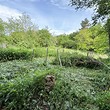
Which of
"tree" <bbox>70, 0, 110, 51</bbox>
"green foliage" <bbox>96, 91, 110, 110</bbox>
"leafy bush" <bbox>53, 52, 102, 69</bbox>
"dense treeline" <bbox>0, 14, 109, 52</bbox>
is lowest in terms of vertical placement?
"leafy bush" <bbox>53, 52, 102, 69</bbox>

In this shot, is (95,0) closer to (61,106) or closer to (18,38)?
(61,106)

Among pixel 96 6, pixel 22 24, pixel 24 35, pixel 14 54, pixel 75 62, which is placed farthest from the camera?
pixel 22 24

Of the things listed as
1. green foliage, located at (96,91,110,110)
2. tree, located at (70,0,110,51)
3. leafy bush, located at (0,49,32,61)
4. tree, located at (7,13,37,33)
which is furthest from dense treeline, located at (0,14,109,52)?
green foliage, located at (96,91,110,110)

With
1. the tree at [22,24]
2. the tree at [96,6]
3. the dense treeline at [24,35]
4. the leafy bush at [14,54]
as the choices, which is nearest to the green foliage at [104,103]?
the tree at [96,6]

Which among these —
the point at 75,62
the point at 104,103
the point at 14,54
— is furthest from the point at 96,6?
the point at 104,103

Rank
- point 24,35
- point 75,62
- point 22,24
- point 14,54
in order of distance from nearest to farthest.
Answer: point 75,62 < point 14,54 < point 24,35 < point 22,24

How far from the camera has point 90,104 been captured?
4.54 m

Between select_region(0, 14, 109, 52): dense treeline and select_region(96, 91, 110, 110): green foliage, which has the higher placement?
select_region(0, 14, 109, 52): dense treeline

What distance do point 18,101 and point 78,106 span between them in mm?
1255

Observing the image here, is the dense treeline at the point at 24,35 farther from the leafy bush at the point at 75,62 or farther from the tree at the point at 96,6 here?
the leafy bush at the point at 75,62

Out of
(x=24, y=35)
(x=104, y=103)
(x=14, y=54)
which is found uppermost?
(x=24, y=35)

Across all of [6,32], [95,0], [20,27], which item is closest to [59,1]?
[95,0]

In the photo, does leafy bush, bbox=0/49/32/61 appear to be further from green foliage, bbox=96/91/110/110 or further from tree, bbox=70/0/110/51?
green foliage, bbox=96/91/110/110

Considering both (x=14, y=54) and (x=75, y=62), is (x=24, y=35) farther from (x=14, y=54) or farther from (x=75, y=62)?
(x=75, y=62)
